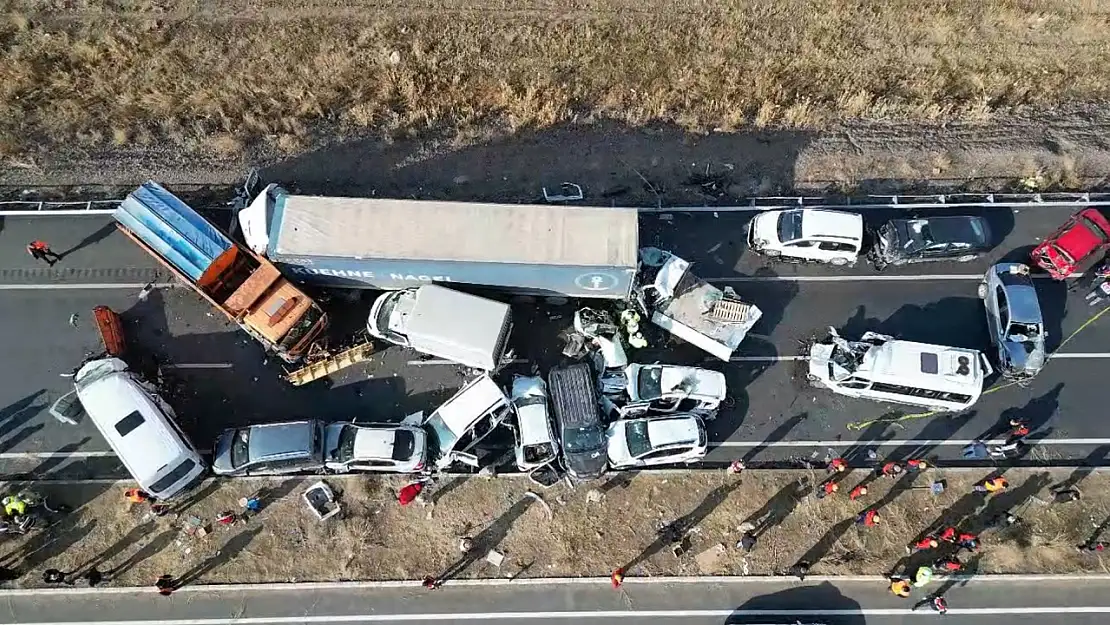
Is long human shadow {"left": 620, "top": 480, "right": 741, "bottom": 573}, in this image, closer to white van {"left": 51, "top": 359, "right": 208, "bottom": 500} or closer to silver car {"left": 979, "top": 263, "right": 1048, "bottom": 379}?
silver car {"left": 979, "top": 263, "right": 1048, "bottom": 379}

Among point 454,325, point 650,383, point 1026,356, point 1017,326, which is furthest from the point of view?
point 1017,326

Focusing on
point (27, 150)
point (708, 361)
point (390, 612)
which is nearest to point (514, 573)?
point (390, 612)

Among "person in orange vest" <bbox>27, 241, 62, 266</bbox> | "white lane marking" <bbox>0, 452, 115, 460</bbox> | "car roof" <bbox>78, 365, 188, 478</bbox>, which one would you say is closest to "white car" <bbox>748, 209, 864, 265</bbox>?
"car roof" <bbox>78, 365, 188, 478</bbox>

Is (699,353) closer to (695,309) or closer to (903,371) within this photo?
(695,309)

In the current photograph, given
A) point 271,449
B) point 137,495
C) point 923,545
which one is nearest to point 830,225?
point 923,545

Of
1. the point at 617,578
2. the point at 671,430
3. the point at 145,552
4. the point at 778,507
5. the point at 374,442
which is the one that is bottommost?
the point at 617,578

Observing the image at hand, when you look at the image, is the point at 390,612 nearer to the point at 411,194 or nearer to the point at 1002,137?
the point at 411,194
